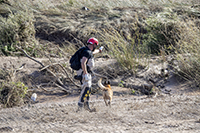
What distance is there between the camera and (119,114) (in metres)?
5.51

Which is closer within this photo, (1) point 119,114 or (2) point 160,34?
(1) point 119,114

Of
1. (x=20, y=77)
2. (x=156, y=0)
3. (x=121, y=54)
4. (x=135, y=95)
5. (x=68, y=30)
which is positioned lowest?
(x=135, y=95)

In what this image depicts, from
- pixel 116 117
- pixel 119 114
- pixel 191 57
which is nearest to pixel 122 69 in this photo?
pixel 191 57

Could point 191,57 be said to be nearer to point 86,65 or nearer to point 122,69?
point 122,69

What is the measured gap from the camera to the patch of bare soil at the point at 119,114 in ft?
15.1

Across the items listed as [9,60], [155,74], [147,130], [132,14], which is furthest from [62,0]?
[147,130]

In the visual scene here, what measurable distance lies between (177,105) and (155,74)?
2395mm

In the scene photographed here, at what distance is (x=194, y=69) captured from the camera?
7.57 metres

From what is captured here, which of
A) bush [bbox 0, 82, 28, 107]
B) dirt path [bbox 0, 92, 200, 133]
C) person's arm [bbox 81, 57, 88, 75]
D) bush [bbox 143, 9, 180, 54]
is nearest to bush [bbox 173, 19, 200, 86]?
dirt path [bbox 0, 92, 200, 133]

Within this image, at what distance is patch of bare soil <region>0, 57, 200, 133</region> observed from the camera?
15.1ft

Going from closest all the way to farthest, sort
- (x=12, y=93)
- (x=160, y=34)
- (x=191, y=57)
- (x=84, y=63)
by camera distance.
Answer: (x=84, y=63)
(x=12, y=93)
(x=191, y=57)
(x=160, y=34)

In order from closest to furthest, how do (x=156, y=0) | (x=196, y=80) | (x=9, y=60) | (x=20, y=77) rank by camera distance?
(x=196, y=80) → (x=20, y=77) → (x=9, y=60) → (x=156, y=0)

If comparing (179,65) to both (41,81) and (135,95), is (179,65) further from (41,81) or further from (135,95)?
(41,81)

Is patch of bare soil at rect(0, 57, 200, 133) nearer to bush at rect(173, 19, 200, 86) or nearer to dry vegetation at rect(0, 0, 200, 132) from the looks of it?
dry vegetation at rect(0, 0, 200, 132)
